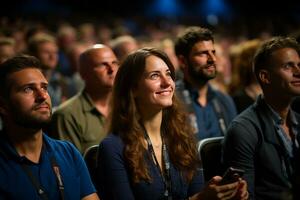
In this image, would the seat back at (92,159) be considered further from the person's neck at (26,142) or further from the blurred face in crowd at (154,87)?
the person's neck at (26,142)

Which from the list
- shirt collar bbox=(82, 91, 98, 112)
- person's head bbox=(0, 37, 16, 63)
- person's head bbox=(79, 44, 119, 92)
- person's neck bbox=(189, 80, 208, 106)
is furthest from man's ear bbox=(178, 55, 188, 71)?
person's head bbox=(0, 37, 16, 63)

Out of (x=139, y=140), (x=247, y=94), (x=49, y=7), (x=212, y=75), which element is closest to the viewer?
(x=139, y=140)

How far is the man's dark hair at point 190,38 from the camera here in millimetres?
4582

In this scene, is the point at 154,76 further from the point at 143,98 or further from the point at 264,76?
the point at 264,76

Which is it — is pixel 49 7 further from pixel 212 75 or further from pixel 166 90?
pixel 166 90

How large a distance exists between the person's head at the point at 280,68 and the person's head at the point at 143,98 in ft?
2.34

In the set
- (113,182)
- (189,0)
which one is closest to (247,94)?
(113,182)

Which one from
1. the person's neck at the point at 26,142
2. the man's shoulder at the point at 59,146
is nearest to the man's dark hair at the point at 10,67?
the person's neck at the point at 26,142

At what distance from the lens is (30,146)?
2701 mm

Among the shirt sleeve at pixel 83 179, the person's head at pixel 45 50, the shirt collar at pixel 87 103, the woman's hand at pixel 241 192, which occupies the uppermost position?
the person's head at pixel 45 50

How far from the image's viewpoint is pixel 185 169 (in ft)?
10.2

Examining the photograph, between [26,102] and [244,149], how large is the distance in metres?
1.32

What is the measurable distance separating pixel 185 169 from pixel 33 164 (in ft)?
2.95

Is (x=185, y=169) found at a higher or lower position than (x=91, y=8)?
lower
